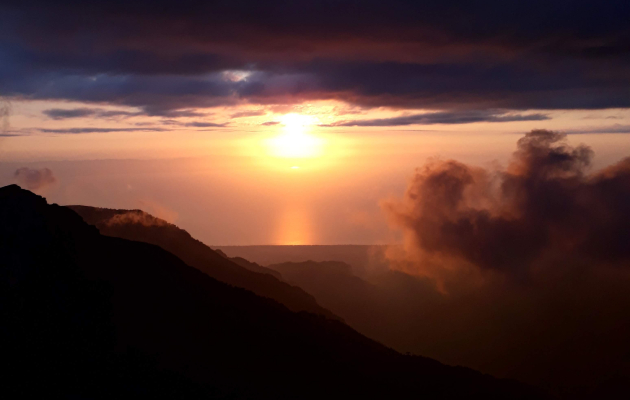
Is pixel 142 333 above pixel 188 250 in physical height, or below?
below

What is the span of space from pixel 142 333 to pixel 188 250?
278ft

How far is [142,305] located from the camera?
80.4 m

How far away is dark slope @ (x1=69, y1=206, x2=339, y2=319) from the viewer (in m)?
148

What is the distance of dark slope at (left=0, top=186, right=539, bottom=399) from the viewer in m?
66.8

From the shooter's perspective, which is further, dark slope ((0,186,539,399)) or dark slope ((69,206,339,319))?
dark slope ((69,206,339,319))

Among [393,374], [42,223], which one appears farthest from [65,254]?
[393,374]

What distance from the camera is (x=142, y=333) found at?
247 ft

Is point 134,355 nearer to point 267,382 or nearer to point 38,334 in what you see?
point 38,334

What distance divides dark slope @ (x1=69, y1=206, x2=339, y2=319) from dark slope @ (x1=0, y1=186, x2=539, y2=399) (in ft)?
147

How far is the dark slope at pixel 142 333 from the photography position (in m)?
66.8

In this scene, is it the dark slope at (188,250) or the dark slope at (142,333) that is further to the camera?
the dark slope at (188,250)

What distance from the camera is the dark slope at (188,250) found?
148125 millimetres

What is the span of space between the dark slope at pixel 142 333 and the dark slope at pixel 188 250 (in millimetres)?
44831

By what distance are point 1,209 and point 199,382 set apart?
1396 inches
